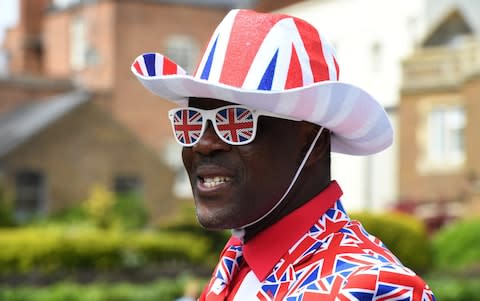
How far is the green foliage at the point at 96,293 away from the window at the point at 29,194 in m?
24.6

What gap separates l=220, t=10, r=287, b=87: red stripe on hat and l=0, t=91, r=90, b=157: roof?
119ft

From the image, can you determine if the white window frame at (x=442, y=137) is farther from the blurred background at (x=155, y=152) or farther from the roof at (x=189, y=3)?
→ the roof at (x=189, y=3)

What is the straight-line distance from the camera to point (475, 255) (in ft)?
71.3

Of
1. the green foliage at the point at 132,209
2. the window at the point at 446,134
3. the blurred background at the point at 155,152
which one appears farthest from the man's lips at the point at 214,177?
the green foliage at the point at 132,209

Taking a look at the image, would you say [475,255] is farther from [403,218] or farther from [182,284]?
[182,284]

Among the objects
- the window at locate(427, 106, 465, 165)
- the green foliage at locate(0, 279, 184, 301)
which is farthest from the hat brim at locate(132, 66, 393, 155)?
the window at locate(427, 106, 465, 165)

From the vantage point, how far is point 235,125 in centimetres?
290

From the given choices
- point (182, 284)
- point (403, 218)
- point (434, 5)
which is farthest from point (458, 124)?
point (182, 284)

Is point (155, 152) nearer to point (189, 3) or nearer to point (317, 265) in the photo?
point (189, 3)

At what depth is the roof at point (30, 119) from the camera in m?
39.3

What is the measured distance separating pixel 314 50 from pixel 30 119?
134ft

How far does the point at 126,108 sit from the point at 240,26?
48.3 metres

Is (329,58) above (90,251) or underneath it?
above

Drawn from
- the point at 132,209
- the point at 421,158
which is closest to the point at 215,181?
the point at 421,158
